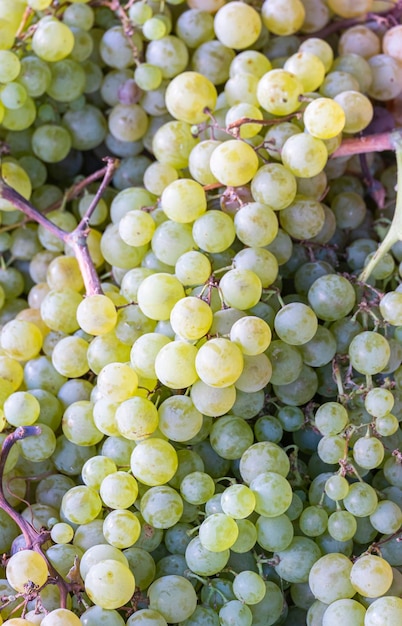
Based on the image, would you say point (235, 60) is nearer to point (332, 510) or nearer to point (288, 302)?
point (288, 302)

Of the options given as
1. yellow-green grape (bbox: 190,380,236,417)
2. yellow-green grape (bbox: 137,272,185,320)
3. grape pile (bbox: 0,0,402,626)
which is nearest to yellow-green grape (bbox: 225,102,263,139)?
grape pile (bbox: 0,0,402,626)

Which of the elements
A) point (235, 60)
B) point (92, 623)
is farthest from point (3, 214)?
point (92, 623)

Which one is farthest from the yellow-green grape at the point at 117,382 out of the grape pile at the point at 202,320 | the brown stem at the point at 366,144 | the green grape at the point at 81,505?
the brown stem at the point at 366,144

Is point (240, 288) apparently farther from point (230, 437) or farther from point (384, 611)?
point (384, 611)

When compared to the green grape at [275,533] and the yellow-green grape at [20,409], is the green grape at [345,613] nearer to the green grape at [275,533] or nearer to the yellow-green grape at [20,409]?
the green grape at [275,533]

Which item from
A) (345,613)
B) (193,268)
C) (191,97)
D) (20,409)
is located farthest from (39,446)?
(191,97)

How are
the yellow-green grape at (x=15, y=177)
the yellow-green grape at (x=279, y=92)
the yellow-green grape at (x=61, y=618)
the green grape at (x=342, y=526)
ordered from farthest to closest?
the yellow-green grape at (x=15, y=177) < the yellow-green grape at (x=279, y=92) < the green grape at (x=342, y=526) < the yellow-green grape at (x=61, y=618)

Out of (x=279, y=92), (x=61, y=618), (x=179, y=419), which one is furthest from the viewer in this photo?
(x=279, y=92)
